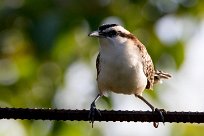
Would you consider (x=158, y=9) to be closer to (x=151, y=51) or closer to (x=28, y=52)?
(x=151, y=51)

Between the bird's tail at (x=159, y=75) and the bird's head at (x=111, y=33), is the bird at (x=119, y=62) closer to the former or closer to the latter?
the bird's head at (x=111, y=33)

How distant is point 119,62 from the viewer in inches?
187

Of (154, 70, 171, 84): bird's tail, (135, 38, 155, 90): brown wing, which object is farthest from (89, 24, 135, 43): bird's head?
(154, 70, 171, 84): bird's tail

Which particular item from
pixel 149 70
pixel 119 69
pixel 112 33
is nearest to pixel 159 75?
pixel 149 70

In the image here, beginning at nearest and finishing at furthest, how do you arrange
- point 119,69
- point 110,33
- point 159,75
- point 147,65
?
point 119,69, point 110,33, point 147,65, point 159,75

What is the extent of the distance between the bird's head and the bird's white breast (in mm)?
41

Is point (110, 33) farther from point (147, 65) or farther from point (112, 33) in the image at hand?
point (147, 65)

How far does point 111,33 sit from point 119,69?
0.33m

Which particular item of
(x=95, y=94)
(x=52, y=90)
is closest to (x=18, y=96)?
(x=52, y=90)

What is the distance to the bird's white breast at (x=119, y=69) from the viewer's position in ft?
15.5

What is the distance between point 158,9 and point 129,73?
129 centimetres

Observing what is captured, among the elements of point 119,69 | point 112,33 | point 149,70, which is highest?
point 112,33

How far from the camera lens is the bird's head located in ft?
15.9

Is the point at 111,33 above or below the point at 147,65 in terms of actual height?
above
